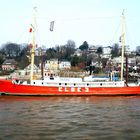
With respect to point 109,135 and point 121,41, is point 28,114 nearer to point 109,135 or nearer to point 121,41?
point 109,135

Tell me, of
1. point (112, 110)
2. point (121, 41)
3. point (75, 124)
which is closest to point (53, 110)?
point (112, 110)

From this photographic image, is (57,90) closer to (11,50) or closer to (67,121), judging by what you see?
(67,121)

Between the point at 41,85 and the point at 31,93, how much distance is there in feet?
5.55

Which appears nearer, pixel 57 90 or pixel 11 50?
pixel 57 90

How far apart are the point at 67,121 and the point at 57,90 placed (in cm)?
2156

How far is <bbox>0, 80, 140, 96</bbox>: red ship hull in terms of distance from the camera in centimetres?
5034

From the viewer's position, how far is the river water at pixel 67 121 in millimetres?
24203

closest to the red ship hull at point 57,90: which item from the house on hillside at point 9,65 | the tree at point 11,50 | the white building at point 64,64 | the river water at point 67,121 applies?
the river water at point 67,121

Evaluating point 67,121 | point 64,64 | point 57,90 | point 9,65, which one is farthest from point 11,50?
point 67,121

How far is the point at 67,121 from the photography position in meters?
29.8

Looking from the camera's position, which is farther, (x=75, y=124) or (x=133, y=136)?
(x=75, y=124)

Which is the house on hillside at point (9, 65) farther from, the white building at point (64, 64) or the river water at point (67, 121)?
the river water at point (67, 121)

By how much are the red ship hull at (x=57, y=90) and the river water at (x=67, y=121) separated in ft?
26.2

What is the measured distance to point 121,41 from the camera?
57219 millimetres
